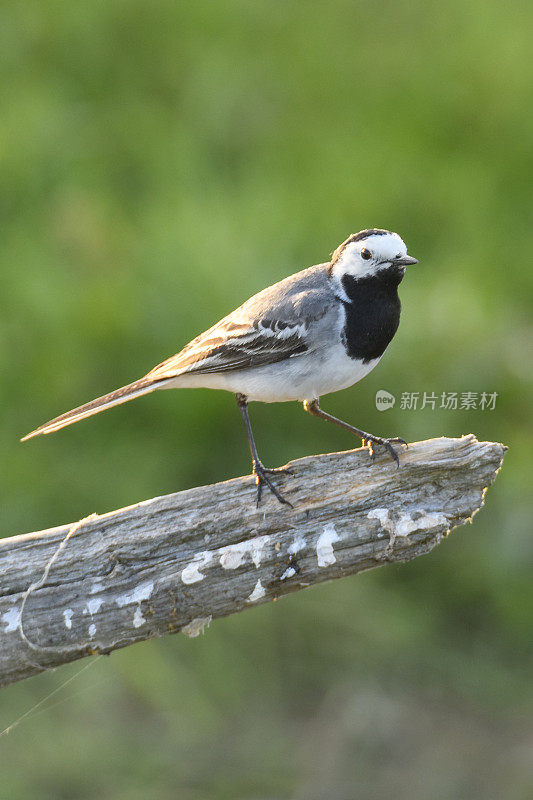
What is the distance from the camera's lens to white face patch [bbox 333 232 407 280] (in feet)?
14.7

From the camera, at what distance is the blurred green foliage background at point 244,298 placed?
6.48 metres

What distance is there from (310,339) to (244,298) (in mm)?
3132

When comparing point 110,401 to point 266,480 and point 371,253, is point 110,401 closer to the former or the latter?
point 266,480

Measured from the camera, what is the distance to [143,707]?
21.3 feet

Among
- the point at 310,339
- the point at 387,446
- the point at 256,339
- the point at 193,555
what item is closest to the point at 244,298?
the point at 256,339

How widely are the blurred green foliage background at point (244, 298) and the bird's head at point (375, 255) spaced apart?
8.79ft

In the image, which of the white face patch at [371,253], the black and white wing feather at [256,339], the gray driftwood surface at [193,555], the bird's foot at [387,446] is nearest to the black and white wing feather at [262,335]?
the black and white wing feather at [256,339]

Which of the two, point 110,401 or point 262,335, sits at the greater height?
point 262,335

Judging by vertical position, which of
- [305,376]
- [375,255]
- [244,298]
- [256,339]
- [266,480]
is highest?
[375,255]

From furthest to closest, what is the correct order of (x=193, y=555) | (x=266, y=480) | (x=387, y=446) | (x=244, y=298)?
(x=244, y=298) < (x=387, y=446) < (x=266, y=480) < (x=193, y=555)

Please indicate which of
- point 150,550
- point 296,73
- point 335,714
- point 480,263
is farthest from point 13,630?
point 296,73

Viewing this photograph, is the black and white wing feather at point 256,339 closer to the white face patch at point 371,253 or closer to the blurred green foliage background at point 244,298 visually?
the white face patch at point 371,253

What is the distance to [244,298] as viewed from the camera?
7.60 m

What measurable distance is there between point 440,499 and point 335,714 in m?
3.02
